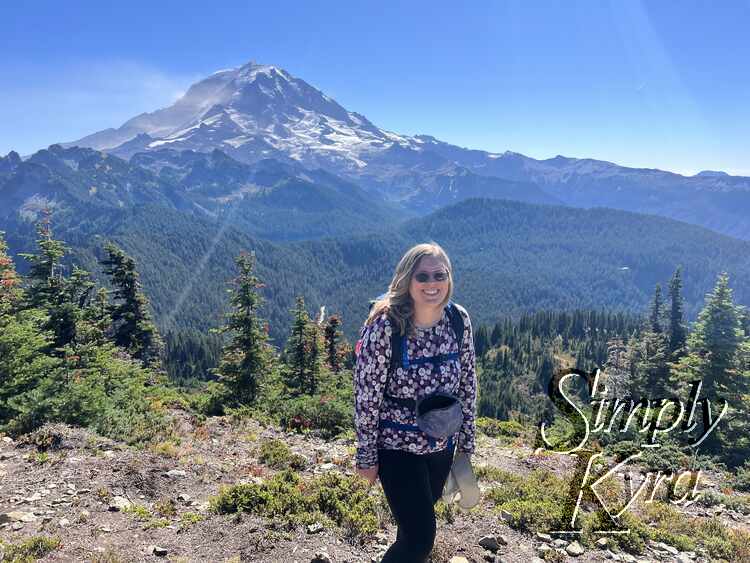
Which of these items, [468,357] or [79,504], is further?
[79,504]

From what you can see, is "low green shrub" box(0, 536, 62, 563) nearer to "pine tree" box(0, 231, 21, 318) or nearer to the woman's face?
the woman's face

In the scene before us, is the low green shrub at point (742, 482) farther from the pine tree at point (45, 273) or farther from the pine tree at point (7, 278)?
the pine tree at point (45, 273)

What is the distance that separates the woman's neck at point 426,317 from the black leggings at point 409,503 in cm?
135

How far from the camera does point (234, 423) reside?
1460cm

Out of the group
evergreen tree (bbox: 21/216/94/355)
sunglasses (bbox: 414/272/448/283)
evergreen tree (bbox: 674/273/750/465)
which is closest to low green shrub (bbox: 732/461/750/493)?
evergreen tree (bbox: 674/273/750/465)

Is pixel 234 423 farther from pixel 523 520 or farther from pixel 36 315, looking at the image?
pixel 523 520

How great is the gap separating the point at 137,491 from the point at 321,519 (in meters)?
3.43

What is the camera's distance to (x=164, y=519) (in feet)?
22.6

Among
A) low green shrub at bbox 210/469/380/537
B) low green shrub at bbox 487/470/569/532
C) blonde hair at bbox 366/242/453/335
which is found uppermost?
blonde hair at bbox 366/242/453/335

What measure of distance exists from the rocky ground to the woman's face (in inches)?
156

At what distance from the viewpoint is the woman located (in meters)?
4.49

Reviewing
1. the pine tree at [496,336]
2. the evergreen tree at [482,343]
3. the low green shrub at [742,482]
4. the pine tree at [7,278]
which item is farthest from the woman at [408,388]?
the pine tree at [496,336]

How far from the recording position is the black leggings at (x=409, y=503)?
175 inches

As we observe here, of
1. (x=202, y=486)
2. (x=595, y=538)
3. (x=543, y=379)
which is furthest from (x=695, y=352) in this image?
(x=543, y=379)
